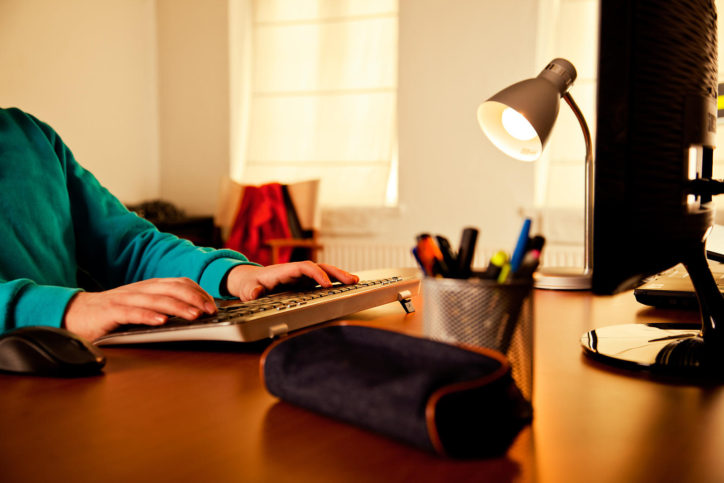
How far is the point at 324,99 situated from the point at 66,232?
3.29m

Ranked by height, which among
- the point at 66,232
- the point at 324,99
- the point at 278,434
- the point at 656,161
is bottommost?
the point at 278,434

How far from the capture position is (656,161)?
24.3 inches

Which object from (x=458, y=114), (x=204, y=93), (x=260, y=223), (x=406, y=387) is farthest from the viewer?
(x=204, y=93)

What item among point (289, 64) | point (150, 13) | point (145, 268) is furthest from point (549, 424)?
point (150, 13)

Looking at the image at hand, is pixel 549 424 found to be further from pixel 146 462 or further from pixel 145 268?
pixel 145 268

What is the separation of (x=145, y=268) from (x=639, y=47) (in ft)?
3.10

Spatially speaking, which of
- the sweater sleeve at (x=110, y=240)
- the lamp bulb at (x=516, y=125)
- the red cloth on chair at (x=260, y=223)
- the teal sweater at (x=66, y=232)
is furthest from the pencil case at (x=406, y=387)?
the red cloth on chair at (x=260, y=223)

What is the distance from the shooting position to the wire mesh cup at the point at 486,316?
45 centimetres

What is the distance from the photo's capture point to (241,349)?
75 cm

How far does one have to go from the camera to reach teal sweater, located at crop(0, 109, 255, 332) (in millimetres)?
1077

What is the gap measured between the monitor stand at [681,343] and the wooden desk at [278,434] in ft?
0.13

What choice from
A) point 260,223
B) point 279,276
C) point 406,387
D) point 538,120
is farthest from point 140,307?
point 260,223

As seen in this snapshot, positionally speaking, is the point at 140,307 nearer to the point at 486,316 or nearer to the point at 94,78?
the point at 486,316

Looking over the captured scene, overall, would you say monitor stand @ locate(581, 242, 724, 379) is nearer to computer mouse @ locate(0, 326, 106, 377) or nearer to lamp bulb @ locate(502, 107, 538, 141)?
computer mouse @ locate(0, 326, 106, 377)
